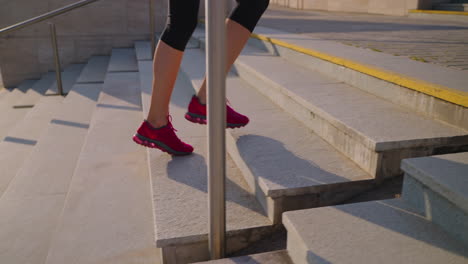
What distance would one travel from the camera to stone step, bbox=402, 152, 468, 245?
36.9 inches

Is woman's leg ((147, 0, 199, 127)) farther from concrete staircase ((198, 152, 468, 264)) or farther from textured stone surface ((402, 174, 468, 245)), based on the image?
textured stone surface ((402, 174, 468, 245))

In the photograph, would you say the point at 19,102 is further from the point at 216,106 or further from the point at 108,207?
the point at 216,106

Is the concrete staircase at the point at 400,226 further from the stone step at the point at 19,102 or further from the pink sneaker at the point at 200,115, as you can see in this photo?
the stone step at the point at 19,102

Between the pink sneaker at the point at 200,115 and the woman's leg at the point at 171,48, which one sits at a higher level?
the woman's leg at the point at 171,48

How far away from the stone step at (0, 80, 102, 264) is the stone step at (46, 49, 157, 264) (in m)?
0.13

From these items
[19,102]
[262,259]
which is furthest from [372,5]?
[262,259]

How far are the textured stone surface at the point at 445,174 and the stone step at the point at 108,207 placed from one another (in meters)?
0.84

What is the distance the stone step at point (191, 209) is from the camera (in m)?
1.15

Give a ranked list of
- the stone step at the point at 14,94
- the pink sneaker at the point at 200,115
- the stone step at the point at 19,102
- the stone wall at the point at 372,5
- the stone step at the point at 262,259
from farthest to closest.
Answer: the stone wall at the point at 372,5 → the stone step at the point at 14,94 → the stone step at the point at 19,102 → the pink sneaker at the point at 200,115 → the stone step at the point at 262,259

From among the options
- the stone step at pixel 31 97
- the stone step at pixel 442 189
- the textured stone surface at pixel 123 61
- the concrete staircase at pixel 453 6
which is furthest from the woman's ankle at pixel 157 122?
the concrete staircase at pixel 453 6

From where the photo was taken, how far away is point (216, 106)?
3.01 ft

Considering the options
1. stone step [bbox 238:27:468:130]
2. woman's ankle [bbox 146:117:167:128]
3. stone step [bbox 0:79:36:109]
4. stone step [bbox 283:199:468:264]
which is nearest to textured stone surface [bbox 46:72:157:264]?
woman's ankle [bbox 146:117:167:128]

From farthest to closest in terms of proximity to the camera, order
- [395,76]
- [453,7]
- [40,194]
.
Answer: [453,7]
[40,194]
[395,76]

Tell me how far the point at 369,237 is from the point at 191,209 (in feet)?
1.89
